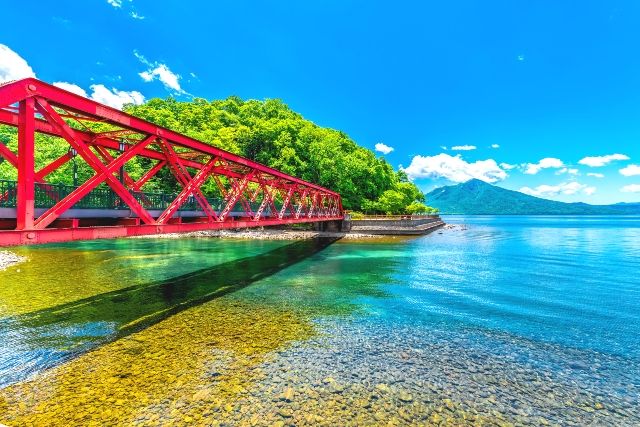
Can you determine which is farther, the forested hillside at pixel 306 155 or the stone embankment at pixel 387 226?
the forested hillside at pixel 306 155

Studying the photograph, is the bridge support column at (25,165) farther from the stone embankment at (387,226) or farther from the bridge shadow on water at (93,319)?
the stone embankment at (387,226)

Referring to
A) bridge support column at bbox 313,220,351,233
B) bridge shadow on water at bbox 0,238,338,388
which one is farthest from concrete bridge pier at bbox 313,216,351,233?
bridge shadow on water at bbox 0,238,338,388

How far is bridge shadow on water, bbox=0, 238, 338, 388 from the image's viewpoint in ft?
30.9

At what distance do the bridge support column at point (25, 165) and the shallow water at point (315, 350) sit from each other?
14.0ft

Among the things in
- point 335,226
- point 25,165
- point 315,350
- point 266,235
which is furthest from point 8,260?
point 335,226

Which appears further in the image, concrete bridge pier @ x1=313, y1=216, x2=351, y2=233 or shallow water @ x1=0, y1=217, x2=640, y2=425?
concrete bridge pier @ x1=313, y1=216, x2=351, y2=233

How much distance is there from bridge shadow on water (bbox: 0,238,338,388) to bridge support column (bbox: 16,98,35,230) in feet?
13.1

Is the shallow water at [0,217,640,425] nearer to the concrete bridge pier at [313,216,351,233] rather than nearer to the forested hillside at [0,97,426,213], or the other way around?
the concrete bridge pier at [313,216,351,233]

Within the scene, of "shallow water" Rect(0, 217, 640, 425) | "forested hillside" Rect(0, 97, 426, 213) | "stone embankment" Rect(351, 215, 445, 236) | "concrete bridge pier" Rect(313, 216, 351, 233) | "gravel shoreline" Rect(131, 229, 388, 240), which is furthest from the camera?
"forested hillside" Rect(0, 97, 426, 213)

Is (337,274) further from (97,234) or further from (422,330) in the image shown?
(97,234)

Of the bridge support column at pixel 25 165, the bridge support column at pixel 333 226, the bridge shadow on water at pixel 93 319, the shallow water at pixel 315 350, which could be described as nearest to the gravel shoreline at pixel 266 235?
the bridge support column at pixel 333 226

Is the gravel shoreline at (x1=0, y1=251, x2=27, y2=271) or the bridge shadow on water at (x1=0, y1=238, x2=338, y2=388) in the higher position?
the gravel shoreline at (x1=0, y1=251, x2=27, y2=271)

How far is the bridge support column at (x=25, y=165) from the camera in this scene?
8742 mm

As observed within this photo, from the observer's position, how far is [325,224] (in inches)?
2221
